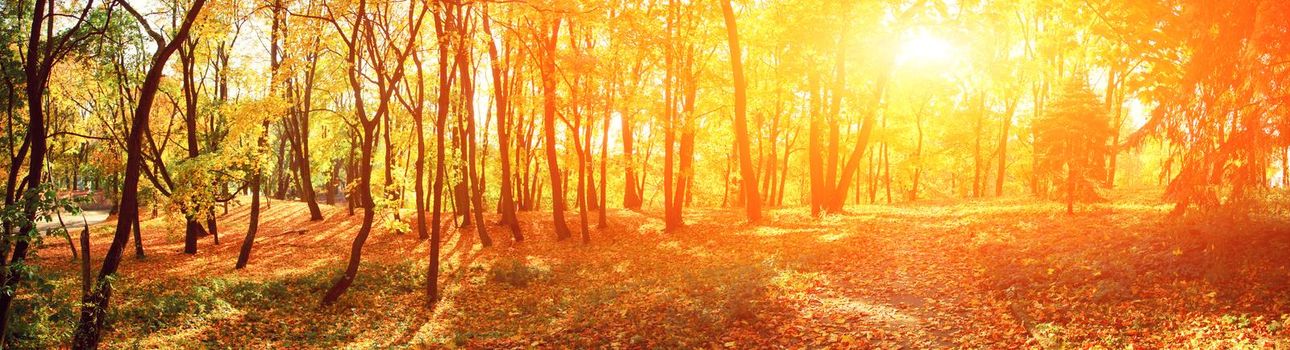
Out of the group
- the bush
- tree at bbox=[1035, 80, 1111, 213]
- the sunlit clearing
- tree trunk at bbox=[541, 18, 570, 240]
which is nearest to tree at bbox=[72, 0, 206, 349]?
the bush

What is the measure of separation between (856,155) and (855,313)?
14.8m

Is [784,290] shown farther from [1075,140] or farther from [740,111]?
[1075,140]

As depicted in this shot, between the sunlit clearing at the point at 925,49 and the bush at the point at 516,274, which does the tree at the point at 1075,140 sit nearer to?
the sunlit clearing at the point at 925,49

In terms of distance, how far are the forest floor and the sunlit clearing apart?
680 centimetres

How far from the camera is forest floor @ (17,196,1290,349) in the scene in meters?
9.12

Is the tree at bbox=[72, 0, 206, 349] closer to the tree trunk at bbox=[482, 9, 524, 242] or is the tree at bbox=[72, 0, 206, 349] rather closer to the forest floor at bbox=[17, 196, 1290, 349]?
the forest floor at bbox=[17, 196, 1290, 349]

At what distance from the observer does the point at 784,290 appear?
12625 millimetres

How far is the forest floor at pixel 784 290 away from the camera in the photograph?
9.12 meters

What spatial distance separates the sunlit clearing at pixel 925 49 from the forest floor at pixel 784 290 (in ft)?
22.3

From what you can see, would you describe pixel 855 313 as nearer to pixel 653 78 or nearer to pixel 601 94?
pixel 601 94

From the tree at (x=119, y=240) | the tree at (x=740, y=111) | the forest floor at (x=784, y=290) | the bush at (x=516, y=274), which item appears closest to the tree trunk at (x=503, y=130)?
the forest floor at (x=784, y=290)

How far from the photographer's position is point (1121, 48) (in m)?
11.7

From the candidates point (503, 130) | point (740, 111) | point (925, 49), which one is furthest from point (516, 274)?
point (925, 49)

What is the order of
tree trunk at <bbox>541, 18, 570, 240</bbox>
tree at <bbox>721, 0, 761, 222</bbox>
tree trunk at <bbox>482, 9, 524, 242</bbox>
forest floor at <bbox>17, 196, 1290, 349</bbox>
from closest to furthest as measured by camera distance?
forest floor at <bbox>17, 196, 1290, 349</bbox> < tree trunk at <bbox>541, 18, 570, 240</bbox> < tree at <bbox>721, 0, 761, 222</bbox> < tree trunk at <bbox>482, 9, 524, 242</bbox>
